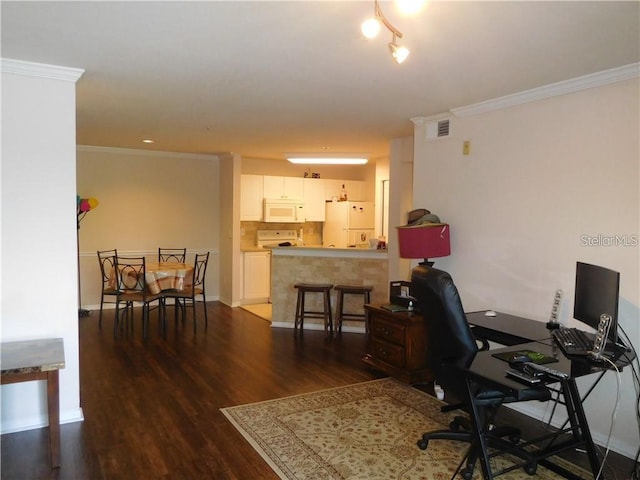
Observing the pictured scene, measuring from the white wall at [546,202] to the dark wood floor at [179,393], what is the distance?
2.86ft

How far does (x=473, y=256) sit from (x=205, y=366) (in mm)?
2650

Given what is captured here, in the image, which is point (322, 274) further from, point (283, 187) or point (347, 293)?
point (283, 187)

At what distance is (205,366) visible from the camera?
4527 mm

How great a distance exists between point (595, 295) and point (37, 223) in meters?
3.48

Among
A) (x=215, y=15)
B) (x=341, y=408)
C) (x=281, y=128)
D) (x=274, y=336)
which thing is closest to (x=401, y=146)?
(x=281, y=128)

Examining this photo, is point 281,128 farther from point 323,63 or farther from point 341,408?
point 341,408

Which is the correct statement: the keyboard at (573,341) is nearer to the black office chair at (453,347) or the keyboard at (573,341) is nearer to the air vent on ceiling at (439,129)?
the black office chair at (453,347)

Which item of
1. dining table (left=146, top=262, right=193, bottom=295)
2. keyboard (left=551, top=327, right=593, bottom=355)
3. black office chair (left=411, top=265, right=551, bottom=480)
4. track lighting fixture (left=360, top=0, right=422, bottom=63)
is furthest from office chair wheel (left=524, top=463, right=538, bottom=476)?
dining table (left=146, top=262, right=193, bottom=295)

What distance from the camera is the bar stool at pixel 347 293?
5629 mm

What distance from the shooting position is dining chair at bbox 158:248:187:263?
7.41 meters

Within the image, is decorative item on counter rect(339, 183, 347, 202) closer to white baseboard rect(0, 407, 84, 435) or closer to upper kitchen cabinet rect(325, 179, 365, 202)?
upper kitchen cabinet rect(325, 179, 365, 202)

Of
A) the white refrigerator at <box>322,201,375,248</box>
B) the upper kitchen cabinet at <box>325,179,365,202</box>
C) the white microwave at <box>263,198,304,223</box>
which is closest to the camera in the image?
the white microwave at <box>263,198,304,223</box>

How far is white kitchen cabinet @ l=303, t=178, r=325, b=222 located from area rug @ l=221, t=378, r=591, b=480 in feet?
14.5

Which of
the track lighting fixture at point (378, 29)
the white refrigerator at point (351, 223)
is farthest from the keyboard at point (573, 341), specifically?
the white refrigerator at point (351, 223)
